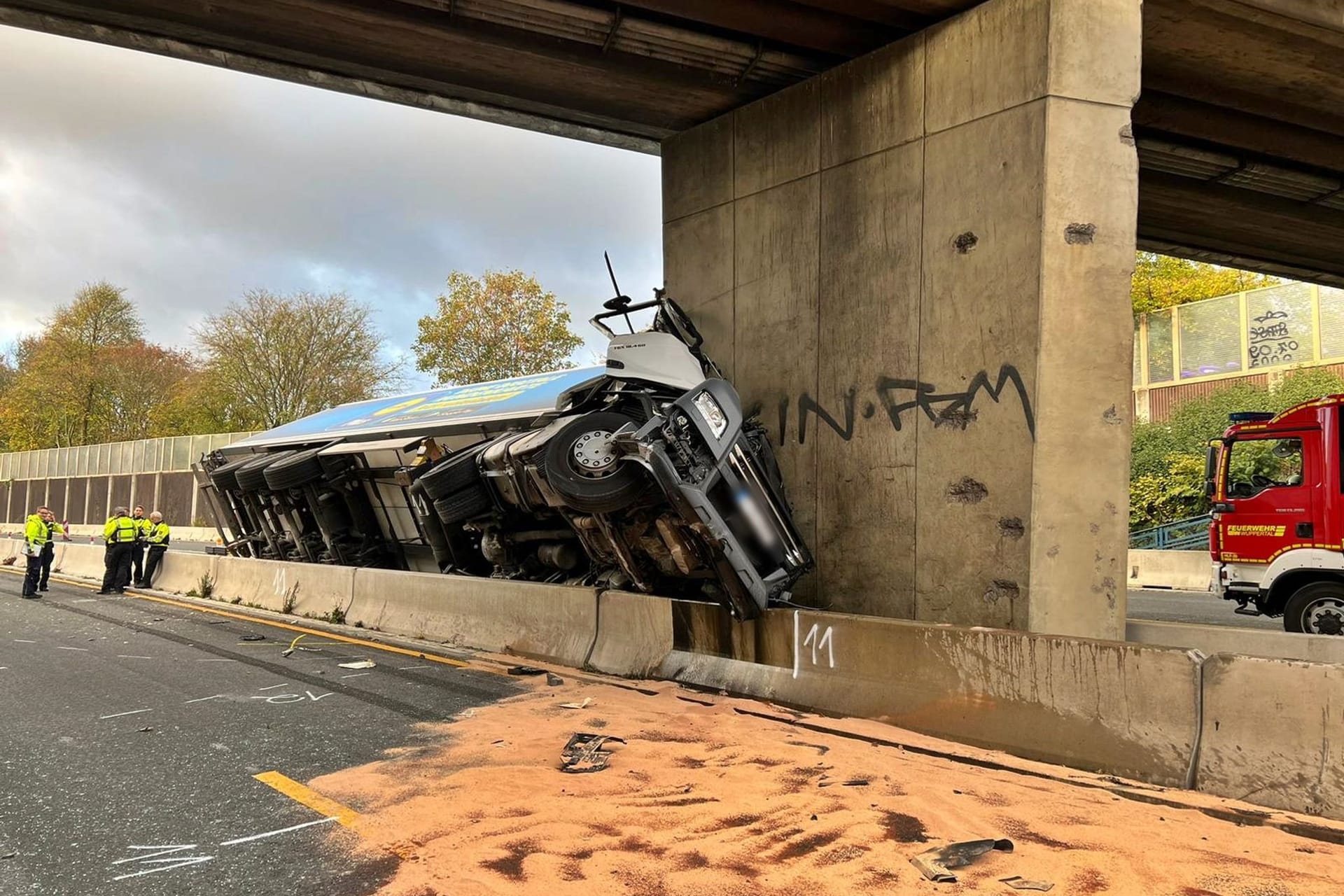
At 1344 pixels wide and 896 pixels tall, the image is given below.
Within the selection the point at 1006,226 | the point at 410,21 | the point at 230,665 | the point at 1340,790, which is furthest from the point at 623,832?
the point at 410,21

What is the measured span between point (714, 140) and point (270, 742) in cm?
701

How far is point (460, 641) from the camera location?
30.8 ft

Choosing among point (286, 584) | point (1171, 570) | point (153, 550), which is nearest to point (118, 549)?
point (153, 550)

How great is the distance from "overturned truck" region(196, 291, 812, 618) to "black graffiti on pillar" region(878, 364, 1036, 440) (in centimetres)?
121

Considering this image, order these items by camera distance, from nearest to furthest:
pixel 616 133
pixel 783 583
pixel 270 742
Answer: pixel 270 742
pixel 783 583
pixel 616 133

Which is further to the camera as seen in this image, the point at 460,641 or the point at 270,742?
the point at 460,641

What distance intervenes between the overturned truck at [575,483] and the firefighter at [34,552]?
418 centimetres

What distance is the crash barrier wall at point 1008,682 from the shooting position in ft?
13.6

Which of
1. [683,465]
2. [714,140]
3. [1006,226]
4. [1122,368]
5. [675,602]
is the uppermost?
[714,140]

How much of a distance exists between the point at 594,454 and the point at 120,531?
1245 cm

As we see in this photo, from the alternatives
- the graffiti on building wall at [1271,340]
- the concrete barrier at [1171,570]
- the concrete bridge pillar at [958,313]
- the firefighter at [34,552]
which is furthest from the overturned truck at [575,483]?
the graffiti on building wall at [1271,340]

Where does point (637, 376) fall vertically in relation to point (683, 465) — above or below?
above

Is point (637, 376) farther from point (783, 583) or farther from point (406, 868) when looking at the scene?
point (406, 868)

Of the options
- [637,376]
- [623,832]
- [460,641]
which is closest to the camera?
[623,832]
